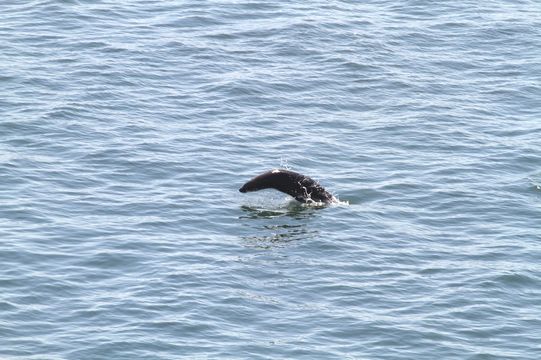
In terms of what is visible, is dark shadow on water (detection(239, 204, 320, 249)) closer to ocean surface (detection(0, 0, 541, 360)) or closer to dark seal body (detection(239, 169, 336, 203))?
ocean surface (detection(0, 0, 541, 360))

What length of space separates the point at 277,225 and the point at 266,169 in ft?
10.5

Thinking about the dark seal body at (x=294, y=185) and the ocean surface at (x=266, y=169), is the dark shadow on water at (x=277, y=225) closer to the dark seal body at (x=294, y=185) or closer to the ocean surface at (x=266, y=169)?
the ocean surface at (x=266, y=169)

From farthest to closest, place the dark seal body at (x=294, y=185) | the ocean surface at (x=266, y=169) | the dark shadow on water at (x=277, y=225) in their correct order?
the dark seal body at (x=294, y=185) < the dark shadow on water at (x=277, y=225) < the ocean surface at (x=266, y=169)

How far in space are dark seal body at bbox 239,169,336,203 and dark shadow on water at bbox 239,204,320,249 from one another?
0.25 meters

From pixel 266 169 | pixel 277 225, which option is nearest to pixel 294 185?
pixel 277 225

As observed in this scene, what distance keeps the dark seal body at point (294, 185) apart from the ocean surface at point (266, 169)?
13.4 inches

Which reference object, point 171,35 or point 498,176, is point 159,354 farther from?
point 171,35

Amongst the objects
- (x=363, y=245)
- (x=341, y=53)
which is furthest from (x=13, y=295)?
(x=341, y=53)

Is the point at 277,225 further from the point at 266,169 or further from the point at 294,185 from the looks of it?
the point at 266,169

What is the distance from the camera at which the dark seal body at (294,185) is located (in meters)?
28.0

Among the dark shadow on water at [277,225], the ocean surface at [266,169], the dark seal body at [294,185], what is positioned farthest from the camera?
the dark seal body at [294,185]

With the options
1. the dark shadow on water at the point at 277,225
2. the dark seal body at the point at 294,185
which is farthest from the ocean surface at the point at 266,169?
the dark seal body at the point at 294,185

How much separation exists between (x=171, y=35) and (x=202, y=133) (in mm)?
7944

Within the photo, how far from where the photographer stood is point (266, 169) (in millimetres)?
29891
